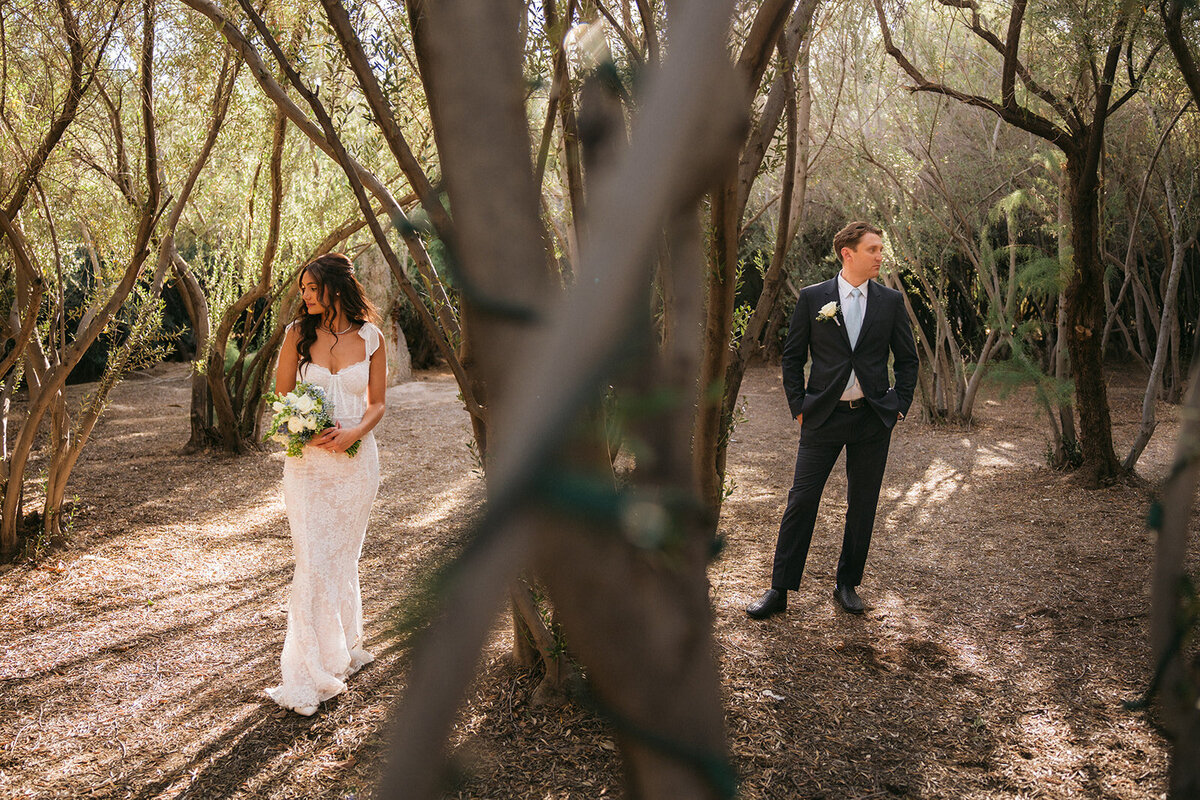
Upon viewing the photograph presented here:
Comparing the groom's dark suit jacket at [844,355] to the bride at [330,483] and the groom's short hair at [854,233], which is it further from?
the bride at [330,483]

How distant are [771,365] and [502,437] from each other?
18.7 m

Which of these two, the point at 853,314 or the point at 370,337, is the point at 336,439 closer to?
the point at 370,337

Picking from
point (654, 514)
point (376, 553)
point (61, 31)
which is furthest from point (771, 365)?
point (654, 514)

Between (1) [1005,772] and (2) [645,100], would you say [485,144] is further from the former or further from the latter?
(1) [1005,772]

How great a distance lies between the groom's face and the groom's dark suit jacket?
91mm

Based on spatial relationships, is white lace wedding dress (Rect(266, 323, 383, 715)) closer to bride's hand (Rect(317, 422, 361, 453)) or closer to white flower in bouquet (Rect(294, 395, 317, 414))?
bride's hand (Rect(317, 422, 361, 453))

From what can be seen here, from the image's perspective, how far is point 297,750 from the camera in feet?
10.9

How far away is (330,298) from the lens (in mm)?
4004

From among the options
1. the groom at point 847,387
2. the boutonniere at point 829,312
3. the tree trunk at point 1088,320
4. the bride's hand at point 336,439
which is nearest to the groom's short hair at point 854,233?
the groom at point 847,387

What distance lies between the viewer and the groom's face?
4.41 metres

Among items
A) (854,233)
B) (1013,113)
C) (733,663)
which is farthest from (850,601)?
(1013,113)

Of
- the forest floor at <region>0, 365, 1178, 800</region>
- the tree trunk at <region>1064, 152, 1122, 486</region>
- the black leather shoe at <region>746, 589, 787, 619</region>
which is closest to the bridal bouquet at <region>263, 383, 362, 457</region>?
the forest floor at <region>0, 365, 1178, 800</region>

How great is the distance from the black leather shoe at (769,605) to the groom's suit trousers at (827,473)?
0.05 meters

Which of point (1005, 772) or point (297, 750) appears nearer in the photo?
point (1005, 772)
